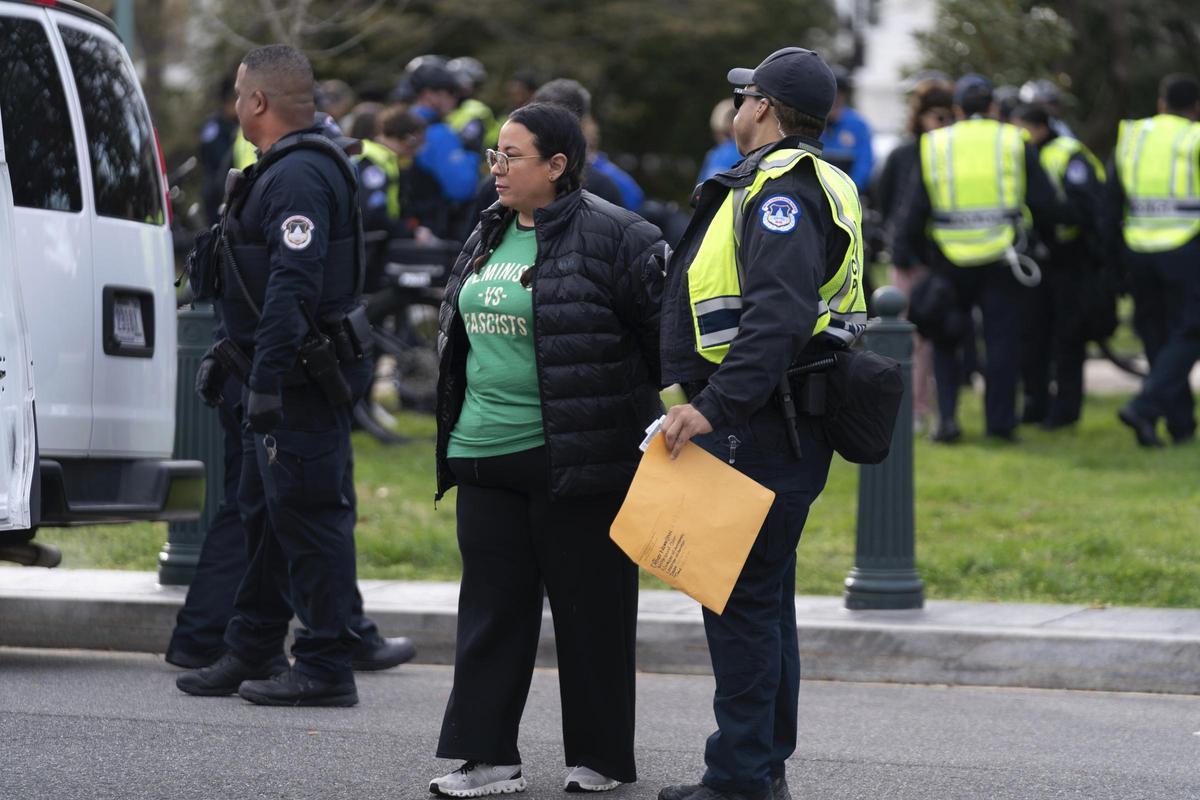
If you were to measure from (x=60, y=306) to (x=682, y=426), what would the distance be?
2.71 m

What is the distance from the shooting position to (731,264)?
4848 millimetres

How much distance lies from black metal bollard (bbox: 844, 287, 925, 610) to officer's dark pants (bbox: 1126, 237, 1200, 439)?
4023mm

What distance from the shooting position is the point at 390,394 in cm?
1436

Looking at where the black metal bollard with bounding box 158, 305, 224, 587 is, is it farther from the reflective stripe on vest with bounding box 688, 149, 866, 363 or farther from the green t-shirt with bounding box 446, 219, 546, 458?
the reflective stripe on vest with bounding box 688, 149, 866, 363

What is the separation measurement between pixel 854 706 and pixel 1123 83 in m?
19.5

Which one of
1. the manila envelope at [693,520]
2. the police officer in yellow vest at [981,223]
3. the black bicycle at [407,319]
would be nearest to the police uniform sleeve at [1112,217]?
the police officer in yellow vest at [981,223]

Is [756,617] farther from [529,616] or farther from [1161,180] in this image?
[1161,180]

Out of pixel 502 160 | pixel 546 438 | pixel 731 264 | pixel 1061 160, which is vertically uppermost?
pixel 1061 160

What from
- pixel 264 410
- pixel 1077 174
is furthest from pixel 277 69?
pixel 1077 174

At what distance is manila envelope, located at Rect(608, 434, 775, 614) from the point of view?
4816 mm

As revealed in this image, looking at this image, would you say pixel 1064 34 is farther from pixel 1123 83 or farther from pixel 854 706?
pixel 854 706

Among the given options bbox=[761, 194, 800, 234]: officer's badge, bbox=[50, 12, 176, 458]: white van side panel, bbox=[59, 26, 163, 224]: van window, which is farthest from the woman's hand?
bbox=[59, 26, 163, 224]: van window

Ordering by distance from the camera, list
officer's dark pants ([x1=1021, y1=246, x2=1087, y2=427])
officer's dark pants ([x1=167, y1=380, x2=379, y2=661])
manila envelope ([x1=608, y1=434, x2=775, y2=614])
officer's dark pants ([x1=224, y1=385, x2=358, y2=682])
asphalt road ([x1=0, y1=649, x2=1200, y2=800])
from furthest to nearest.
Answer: officer's dark pants ([x1=1021, y1=246, x2=1087, y2=427])
officer's dark pants ([x1=167, y1=380, x2=379, y2=661])
officer's dark pants ([x1=224, y1=385, x2=358, y2=682])
asphalt road ([x1=0, y1=649, x2=1200, y2=800])
manila envelope ([x1=608, y1=434, x2=775, y2=614])

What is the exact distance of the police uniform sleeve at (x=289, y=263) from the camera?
6098mm
